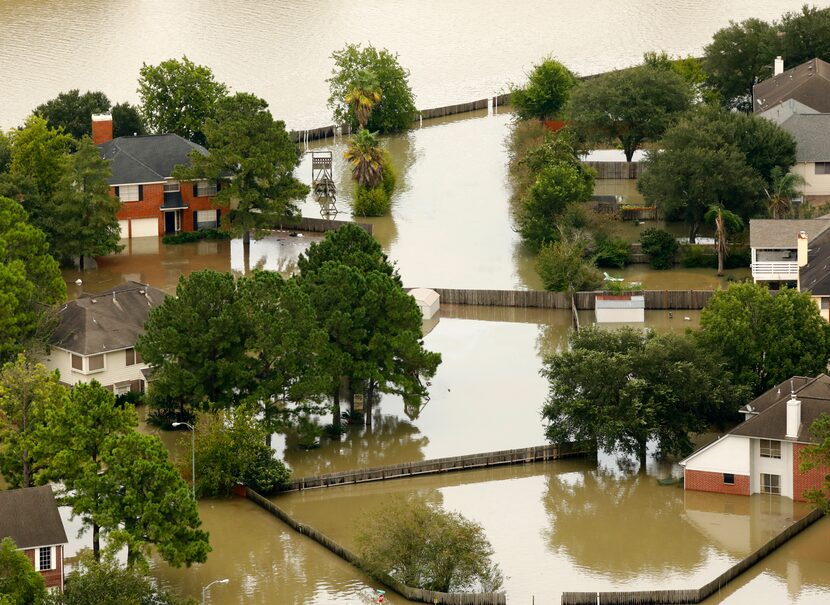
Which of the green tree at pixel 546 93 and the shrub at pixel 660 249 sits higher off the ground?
the green tree at pixel 546 93

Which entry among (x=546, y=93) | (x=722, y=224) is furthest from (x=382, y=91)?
(x=722, y=224)

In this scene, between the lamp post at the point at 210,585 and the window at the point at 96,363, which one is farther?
the window at the point at 96,363

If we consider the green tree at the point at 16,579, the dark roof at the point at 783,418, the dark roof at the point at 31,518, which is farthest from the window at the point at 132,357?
the dark roof at the point at 783,418

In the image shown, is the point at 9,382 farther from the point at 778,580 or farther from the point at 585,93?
the point at 585,93

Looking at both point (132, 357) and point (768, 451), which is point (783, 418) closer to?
point (768, 451)

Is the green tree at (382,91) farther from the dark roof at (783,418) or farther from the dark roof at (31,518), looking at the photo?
the dark roof at (31,518)

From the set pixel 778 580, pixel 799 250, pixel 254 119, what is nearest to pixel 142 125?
pixel 254 119

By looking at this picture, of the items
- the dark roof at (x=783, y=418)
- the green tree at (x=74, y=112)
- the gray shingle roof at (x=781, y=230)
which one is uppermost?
the green tree at (x=74, y=112)
